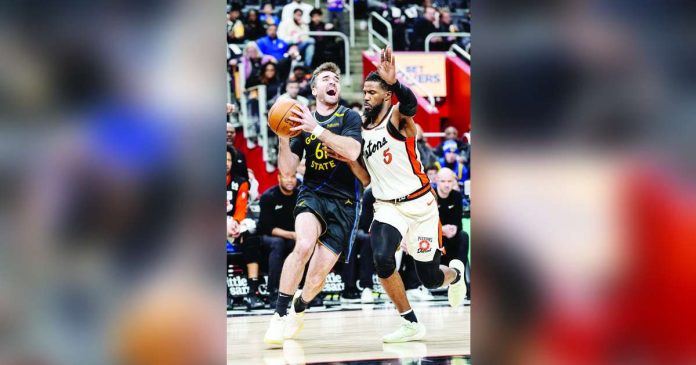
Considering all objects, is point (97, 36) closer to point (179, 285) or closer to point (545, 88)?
point (179, 285)

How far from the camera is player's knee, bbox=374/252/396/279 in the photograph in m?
6.41

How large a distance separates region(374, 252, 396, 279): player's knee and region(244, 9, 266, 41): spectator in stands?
648 cm

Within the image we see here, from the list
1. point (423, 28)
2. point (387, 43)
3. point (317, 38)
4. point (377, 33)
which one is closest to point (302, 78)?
point (317, 38)

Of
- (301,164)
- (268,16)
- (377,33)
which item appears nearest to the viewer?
(301,164)

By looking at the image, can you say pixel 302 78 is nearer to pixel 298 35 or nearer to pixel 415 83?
pixel 298 35

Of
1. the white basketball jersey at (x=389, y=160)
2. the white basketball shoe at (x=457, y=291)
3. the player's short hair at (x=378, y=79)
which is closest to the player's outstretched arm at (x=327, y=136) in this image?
the white basketball jersey at (x=389, y=160)

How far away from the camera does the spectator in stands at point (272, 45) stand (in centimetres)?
1210

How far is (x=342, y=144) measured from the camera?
6.24m

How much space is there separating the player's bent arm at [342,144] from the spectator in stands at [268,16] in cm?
633

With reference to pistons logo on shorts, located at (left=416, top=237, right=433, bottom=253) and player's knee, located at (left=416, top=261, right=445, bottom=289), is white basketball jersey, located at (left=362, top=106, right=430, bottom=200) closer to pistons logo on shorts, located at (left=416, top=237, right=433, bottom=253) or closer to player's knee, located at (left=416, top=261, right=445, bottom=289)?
pistons logo on shorts, located at (left=416, top=237, right=433, bottom=253)

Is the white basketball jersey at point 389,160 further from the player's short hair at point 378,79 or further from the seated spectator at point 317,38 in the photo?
the seated spectator at point 317,38

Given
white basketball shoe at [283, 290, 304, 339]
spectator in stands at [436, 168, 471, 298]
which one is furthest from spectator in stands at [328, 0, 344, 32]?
white basketball shoe at [283, 290, 304, 339]

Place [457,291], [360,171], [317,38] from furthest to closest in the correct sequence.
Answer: [317,38] → [457,291] → [360,171]

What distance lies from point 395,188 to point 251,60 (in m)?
5.70
